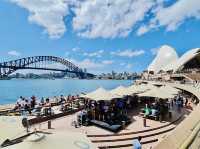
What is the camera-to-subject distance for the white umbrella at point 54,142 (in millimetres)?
5422

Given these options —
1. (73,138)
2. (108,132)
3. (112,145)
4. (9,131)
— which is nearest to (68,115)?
(108,132)

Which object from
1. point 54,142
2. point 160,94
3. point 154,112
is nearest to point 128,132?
point 154,112

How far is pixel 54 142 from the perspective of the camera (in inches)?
223

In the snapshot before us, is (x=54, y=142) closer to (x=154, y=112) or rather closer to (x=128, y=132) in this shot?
(x=128, y=132)

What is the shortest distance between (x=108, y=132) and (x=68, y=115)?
5854 mm

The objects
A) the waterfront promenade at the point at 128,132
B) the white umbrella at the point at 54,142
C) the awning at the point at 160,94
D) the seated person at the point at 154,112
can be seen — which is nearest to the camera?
the white umbrella at the point at 54,142

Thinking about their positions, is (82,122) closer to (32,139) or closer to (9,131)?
(9,131)

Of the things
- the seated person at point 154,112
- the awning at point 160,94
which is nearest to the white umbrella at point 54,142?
the seated person at point 154,112

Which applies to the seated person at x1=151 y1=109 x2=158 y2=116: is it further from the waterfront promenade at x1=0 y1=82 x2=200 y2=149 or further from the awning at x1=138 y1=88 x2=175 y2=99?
the awning at x1=138 y1=88 x2=175 y2=99

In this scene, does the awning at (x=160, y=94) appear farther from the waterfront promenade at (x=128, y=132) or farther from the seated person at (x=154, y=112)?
the waterfront promenade at (x=128, y=132)

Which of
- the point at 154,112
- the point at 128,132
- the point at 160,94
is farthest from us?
the point at 160,94

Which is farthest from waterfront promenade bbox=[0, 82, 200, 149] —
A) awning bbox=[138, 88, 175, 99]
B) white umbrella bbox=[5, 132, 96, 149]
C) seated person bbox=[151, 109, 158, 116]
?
white umbrella bbox=[5, 132, 96, 149]

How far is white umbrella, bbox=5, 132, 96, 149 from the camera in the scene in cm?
542

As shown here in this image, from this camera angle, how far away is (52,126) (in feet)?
46.2
